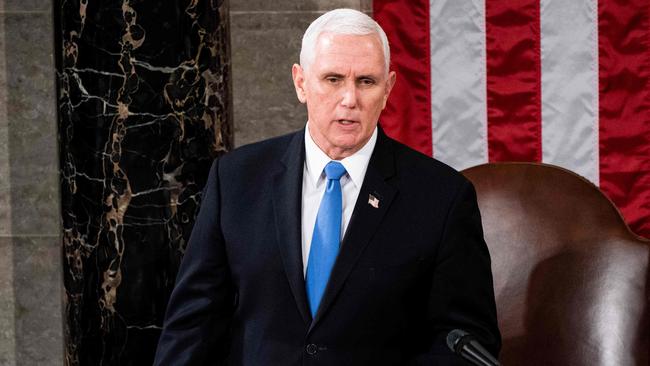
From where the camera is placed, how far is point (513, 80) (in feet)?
11.5

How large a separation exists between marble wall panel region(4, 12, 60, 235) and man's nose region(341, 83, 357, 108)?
190cm

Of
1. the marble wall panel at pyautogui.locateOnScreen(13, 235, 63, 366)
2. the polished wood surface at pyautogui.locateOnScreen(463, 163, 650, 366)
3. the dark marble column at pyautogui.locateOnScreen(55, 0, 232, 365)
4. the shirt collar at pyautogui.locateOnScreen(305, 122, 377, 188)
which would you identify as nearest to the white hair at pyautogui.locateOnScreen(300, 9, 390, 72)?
the shirt collar at pyautogui.locateOnScreen(305, 122, 377, 188)

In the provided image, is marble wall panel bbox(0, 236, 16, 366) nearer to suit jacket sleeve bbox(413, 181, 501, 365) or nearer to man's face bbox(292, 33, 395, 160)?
man's face bbox(292, 33, 395, 160)

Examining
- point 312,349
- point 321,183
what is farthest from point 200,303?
point 321,183

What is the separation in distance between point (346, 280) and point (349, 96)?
1.31 feet

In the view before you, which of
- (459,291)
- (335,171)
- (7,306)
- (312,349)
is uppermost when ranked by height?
(335,171)

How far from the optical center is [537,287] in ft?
8.69

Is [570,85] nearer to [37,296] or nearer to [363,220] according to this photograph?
[363,220]

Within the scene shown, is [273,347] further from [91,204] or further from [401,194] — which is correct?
[91,204]

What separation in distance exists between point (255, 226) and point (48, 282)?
1.81 meters

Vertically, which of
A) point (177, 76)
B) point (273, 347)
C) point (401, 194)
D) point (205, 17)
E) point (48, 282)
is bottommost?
point (48, 282)

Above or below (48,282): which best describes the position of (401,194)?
above

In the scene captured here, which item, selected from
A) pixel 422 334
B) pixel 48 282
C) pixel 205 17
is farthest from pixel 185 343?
pixel 48 282

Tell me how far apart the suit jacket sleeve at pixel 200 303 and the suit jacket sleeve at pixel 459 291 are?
46cm
